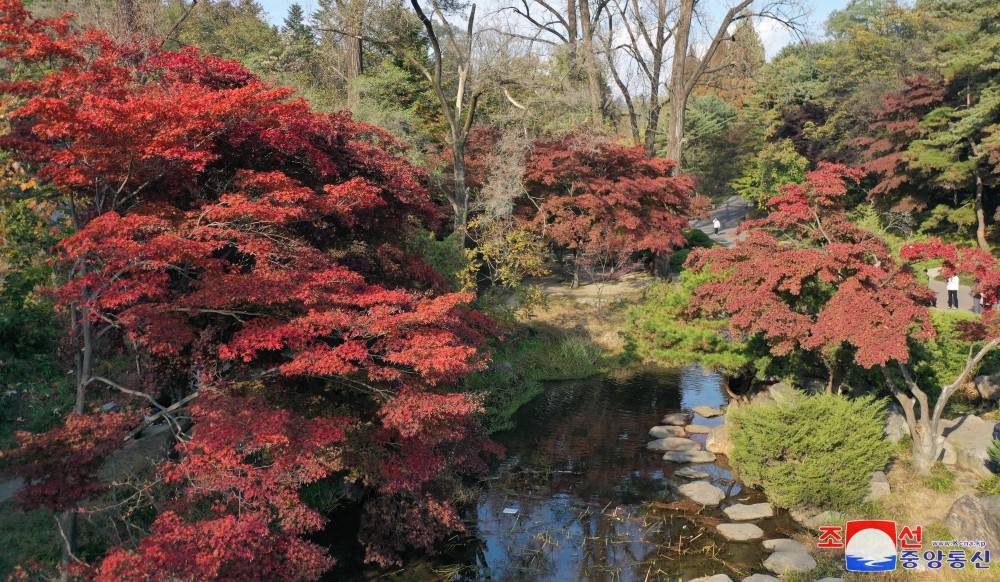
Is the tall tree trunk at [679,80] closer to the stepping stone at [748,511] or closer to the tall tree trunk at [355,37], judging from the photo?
the tall tree trunk at [355,37]

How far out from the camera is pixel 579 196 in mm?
22109

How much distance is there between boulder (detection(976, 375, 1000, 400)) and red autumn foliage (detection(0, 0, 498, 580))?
1094 centimetres

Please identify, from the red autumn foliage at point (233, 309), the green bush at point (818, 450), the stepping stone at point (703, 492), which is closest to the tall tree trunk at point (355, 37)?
the red autumn foliage at point (233, 309)

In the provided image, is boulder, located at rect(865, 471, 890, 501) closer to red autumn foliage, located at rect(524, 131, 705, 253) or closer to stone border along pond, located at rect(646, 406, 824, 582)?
stone border along pond, located at rect(646, 406, 824, 582)

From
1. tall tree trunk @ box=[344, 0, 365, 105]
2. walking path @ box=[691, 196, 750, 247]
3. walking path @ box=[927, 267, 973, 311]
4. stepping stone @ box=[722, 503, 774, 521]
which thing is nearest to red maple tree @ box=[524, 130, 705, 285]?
tall tree trunk @ box=[344, 0, 365, 105]

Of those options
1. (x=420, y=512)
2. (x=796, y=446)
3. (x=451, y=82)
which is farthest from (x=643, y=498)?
(x=451, y=82)

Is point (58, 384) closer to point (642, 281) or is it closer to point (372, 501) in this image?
point (372, 501)

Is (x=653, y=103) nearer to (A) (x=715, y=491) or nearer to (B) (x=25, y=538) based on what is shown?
(A) (x=715, y=491)

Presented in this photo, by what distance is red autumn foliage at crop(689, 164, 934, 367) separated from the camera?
9.80 m

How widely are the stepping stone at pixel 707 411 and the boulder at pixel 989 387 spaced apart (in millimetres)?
5111

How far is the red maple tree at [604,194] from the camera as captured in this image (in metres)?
22.1

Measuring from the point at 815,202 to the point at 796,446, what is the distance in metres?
4.21

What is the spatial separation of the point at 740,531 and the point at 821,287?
4.91 meters

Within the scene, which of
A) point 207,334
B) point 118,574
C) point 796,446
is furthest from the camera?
point 796,446
